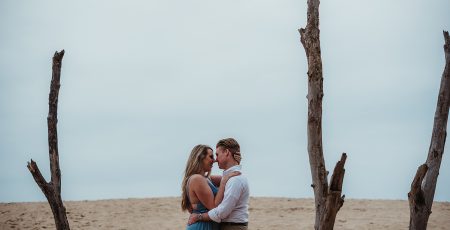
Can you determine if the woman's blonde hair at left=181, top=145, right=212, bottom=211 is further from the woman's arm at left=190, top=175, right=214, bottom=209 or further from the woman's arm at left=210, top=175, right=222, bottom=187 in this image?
the woman's arm at left=210, top=175, right=222, bottom=187

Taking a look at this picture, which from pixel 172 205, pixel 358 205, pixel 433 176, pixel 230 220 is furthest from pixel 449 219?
pixel 230 220

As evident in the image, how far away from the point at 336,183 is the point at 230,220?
1.52 metres

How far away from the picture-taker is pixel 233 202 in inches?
259

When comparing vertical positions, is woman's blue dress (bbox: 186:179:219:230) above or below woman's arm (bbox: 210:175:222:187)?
below

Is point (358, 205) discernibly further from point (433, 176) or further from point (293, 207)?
point (433, 176)

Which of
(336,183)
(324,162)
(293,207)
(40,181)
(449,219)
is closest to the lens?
(336,183)

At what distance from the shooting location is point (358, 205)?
25.2 metres

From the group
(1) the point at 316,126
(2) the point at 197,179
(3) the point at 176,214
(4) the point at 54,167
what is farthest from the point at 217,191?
(3) the point at 176,214

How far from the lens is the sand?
69.4ft

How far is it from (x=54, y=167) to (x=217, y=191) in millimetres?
5059

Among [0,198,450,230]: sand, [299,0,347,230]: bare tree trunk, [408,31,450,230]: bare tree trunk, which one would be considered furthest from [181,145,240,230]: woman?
[0,198,450,230]: sand

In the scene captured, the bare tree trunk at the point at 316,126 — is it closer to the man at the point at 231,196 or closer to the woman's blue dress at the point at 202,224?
the man at the point at 231,196

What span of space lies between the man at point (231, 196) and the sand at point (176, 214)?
1398 centimetres

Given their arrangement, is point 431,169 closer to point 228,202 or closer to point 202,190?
point 228,202
